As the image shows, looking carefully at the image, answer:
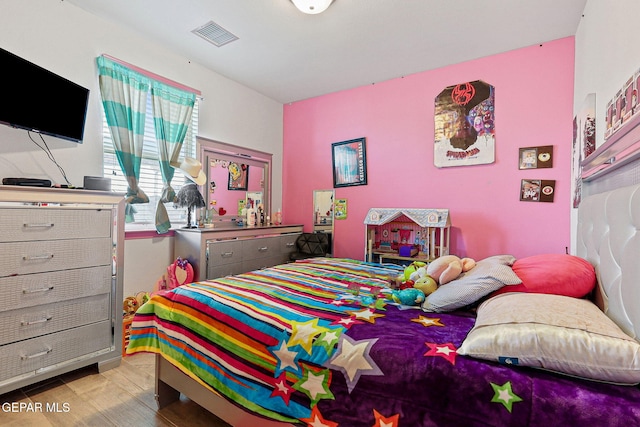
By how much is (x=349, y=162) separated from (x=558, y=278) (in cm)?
277

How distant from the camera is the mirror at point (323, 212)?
3.99 metres

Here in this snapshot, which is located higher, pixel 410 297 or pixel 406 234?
pixel 406 234

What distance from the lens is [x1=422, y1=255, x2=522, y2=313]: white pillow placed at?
4.38 feet

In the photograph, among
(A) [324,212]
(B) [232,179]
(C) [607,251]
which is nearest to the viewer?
(C) [607,251]

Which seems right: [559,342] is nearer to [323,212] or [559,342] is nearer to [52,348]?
Answer: [52,348]

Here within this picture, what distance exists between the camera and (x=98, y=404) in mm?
1750

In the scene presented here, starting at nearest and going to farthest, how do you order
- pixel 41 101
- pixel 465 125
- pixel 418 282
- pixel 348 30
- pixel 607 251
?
pixel 607 251 < pixel 418 282 < pixel 41 101 < pixel 348 30 < pixel 465 125

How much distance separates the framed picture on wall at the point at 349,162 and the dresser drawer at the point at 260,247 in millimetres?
1102

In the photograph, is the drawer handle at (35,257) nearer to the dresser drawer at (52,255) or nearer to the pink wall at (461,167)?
the dresser drawer at (52,255)

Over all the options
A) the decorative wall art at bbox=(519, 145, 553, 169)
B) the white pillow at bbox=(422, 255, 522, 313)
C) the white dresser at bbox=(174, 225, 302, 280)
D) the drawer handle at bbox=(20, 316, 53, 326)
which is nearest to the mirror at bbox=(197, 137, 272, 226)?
the white dresser at bbox=(174, 225, 302, 280)

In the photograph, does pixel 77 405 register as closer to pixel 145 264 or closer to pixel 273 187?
pixel 145 264

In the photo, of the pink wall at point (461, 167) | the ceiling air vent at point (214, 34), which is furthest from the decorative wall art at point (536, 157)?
the ceiling air vent at point (214, 34)

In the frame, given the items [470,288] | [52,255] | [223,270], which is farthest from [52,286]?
[470,288]

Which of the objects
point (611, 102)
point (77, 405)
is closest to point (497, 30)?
point (611, 102)
